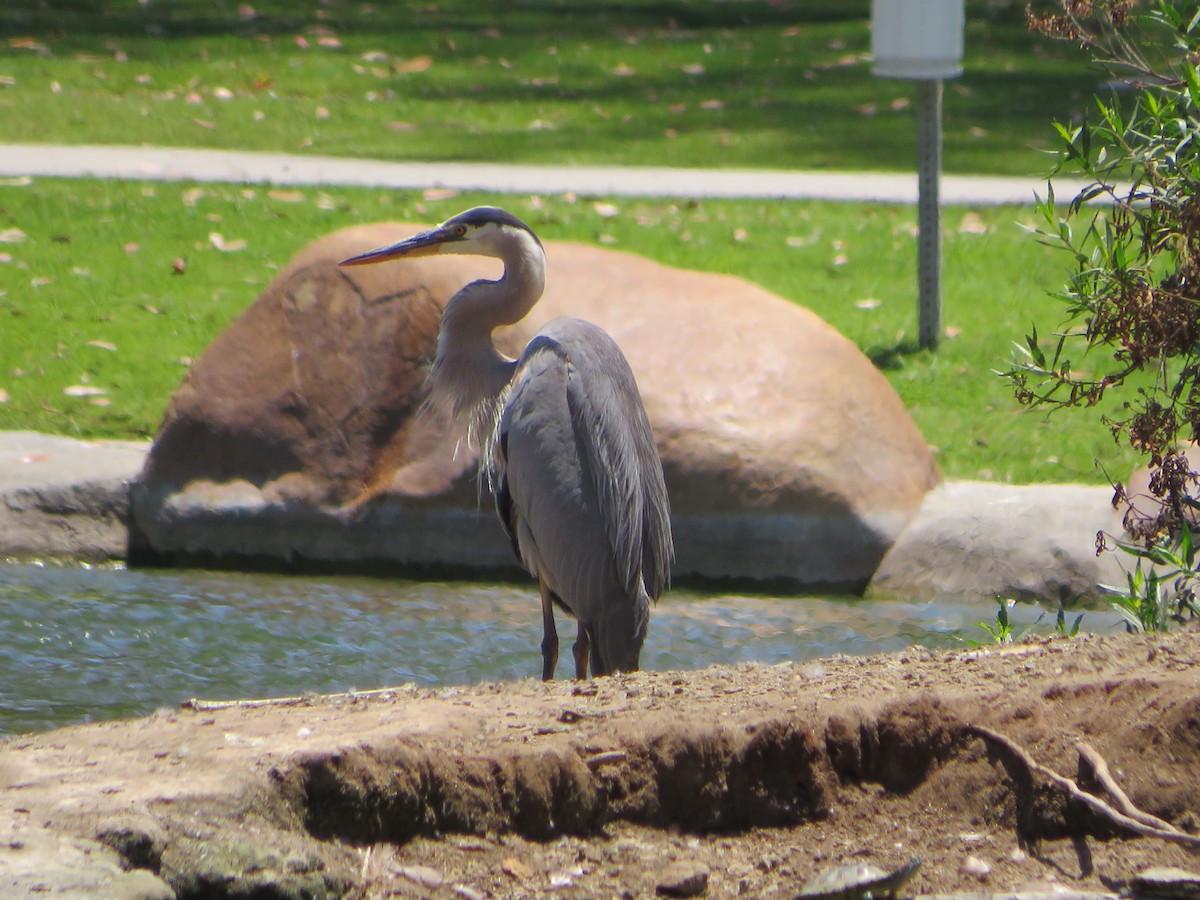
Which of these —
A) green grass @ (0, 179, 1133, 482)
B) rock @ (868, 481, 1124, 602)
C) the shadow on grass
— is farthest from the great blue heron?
the shadow on grass

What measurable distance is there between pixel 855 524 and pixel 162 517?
111 inches

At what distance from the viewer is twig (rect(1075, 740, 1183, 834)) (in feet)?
11.7

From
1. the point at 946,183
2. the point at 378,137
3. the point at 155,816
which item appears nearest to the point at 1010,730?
the point at 155,816

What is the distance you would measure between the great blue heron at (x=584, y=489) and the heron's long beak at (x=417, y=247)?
58 cm

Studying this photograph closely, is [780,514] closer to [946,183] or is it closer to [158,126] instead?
[946,183]

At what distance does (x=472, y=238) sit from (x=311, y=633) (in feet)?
5.33

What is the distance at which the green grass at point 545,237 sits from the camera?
26.7 ft

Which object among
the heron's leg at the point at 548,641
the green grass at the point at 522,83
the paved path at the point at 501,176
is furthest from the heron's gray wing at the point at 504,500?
the green grass at the point at 522,83

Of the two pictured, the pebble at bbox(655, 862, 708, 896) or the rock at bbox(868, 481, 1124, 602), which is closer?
the pebble at bbox(655, 862, 708, 896)

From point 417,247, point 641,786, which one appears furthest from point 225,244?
point 641,786

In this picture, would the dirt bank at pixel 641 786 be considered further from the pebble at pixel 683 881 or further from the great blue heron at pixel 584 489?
the great blue heron at pixel 584 489

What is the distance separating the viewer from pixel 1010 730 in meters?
3.77

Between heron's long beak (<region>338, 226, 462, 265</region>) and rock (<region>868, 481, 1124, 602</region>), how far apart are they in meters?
2.23

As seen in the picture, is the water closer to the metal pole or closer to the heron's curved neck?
the heron's curved neck
